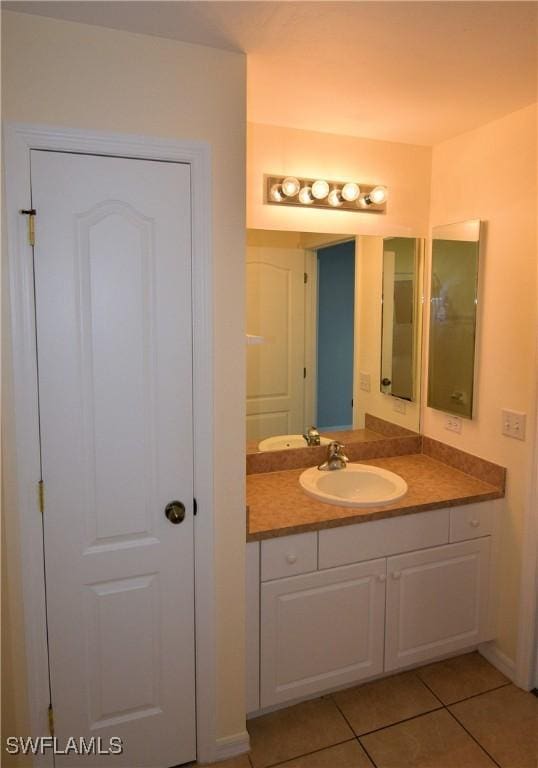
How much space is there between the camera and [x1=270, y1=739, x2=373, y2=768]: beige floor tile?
1.92m

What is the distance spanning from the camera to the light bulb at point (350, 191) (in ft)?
8.04

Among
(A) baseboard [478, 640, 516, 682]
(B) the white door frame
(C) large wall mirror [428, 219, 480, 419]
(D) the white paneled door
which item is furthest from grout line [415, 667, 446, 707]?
(C) large wall mirror [428, 219, 480, 419]

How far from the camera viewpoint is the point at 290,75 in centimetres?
183

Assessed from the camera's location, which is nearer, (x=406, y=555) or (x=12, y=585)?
(x=12, y=585)

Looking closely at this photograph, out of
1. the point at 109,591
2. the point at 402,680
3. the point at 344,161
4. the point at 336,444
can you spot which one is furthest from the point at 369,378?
the point at 109,591

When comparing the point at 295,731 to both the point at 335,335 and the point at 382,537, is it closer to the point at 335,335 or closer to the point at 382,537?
the point at 382,537

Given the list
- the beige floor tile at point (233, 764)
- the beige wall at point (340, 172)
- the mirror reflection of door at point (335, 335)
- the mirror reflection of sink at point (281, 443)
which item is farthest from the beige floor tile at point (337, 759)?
the beige wall at point (340, 172)

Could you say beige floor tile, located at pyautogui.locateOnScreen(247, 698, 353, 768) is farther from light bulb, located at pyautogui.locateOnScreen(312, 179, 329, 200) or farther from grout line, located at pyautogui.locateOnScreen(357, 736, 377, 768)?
light bulb, located at pyautogui.locateOnScreen(312, 179, 329, 200)

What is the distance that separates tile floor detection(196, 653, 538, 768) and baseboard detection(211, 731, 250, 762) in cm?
3

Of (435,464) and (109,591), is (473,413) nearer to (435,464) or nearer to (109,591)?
(435,464)

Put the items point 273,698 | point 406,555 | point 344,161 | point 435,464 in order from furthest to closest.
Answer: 1. point 435,464
2. point 344,161
3. point 406,555
4. point 273,698

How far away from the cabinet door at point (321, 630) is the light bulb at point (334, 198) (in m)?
1.61

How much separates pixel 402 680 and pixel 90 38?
2.71 m
